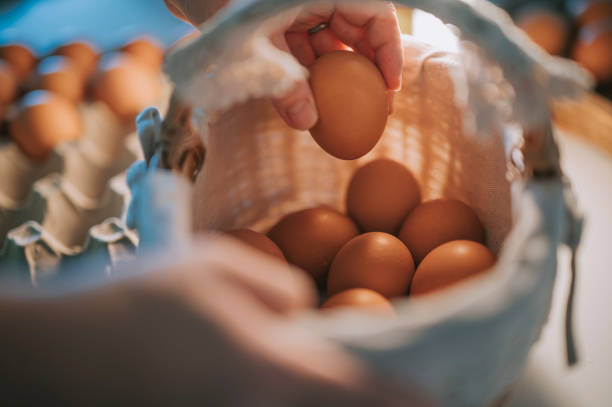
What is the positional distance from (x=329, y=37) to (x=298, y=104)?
0.18 m

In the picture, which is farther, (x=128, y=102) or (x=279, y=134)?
(x=128, y=102)

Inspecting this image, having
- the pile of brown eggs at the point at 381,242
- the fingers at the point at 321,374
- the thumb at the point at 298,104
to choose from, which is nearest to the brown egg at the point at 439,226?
the pile of brown eggs at the point at 381,242

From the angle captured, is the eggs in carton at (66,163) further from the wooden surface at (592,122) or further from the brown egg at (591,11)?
the brown egg at (591,11)

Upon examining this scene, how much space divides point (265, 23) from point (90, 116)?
87 cm

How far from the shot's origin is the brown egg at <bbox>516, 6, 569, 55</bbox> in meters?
1.22

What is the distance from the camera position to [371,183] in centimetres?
73

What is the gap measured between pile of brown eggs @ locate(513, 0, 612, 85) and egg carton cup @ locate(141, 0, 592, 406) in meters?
0.73

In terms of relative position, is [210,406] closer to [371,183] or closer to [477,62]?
[477,62]

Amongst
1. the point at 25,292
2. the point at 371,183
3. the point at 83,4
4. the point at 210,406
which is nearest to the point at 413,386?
the point at 210,406

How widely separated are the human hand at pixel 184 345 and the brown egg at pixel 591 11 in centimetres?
135

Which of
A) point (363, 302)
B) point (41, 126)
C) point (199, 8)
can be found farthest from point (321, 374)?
point (41, 126)

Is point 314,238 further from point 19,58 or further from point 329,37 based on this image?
point 19,58

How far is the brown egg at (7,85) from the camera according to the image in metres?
1.16

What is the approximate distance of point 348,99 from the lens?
0.59 meters
